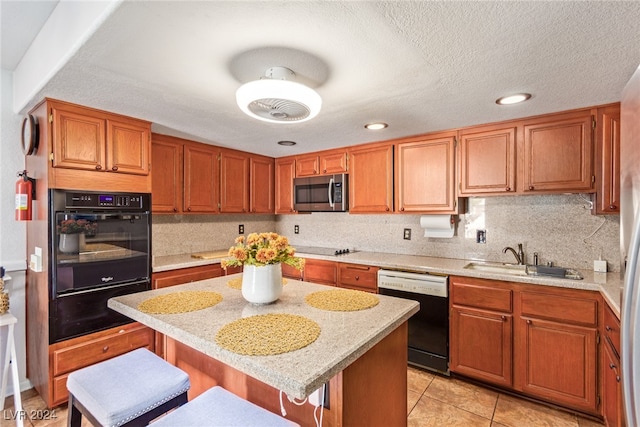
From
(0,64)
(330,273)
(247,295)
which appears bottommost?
(330,273)

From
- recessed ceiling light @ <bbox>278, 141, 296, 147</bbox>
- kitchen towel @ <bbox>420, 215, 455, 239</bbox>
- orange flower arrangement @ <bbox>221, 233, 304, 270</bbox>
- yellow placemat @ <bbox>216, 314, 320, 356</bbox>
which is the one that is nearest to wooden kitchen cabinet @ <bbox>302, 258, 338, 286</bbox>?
kitchen towel @ <bbox>420, 215, 455, 239</bbox>

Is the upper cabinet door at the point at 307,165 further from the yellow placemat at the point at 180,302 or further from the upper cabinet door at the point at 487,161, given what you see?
the yellow placemat at the point at 180,302

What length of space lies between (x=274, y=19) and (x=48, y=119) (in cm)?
187

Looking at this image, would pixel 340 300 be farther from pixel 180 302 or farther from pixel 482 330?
pixel 482 330

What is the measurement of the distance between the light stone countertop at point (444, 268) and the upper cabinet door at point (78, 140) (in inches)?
39.9

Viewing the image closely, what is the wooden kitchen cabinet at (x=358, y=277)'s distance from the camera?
2998 mm

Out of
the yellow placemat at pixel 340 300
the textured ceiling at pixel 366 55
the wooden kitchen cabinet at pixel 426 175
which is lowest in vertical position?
the yellow placemat at pixel 340 300

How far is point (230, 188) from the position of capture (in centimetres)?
365

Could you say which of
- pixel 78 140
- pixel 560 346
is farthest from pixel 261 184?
pixel 560 346

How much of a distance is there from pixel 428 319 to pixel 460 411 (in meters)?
0.68

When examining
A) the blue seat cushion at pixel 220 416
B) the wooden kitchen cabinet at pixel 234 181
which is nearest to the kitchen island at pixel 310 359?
the blue seat cushion at pixel 220 416

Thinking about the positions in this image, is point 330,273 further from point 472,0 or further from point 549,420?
point 472,0

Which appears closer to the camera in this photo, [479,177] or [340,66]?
[340,66]

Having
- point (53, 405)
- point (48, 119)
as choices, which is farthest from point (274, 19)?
point (53, 405)
